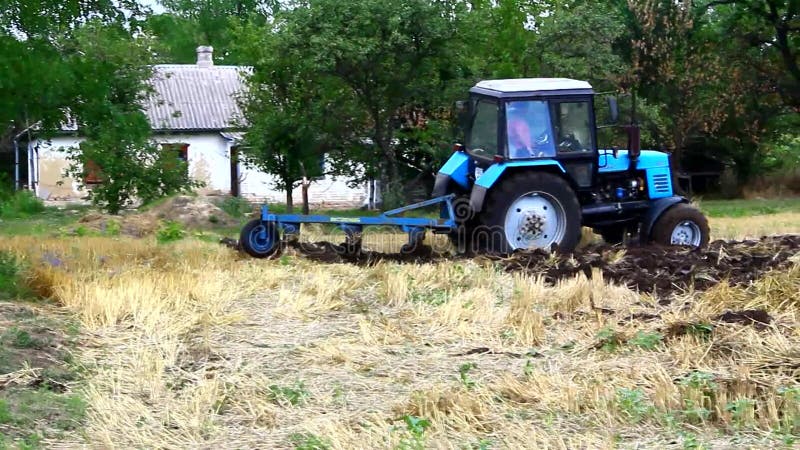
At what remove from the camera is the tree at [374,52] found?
21.8 meters

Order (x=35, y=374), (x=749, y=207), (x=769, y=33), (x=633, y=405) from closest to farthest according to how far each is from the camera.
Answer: (x=633, y=405) < (x=35, y=374) < (x=749, y=207) < (x=769, y=33)

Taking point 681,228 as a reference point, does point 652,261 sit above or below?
below

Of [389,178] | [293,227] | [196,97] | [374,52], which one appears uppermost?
[196,97]

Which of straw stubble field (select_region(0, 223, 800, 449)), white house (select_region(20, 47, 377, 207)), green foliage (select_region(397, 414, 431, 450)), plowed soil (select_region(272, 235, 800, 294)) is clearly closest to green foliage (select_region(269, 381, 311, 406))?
straw stubble field (select_region(0, 223, 800, 449))

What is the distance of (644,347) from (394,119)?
1570cm

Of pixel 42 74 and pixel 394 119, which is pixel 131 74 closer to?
pixel 394 119

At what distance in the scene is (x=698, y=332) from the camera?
28.9 feet

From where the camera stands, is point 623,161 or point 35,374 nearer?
point 35,374

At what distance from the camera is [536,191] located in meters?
14.3

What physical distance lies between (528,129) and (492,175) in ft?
2.37

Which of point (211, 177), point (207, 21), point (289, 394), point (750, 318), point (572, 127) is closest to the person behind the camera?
point (289, 394)

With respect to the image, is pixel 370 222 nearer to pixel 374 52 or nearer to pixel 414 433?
pixel 414 433

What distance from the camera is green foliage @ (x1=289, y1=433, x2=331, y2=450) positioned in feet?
20.7

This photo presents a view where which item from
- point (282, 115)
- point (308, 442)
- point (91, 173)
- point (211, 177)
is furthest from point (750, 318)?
point (211, 177)
